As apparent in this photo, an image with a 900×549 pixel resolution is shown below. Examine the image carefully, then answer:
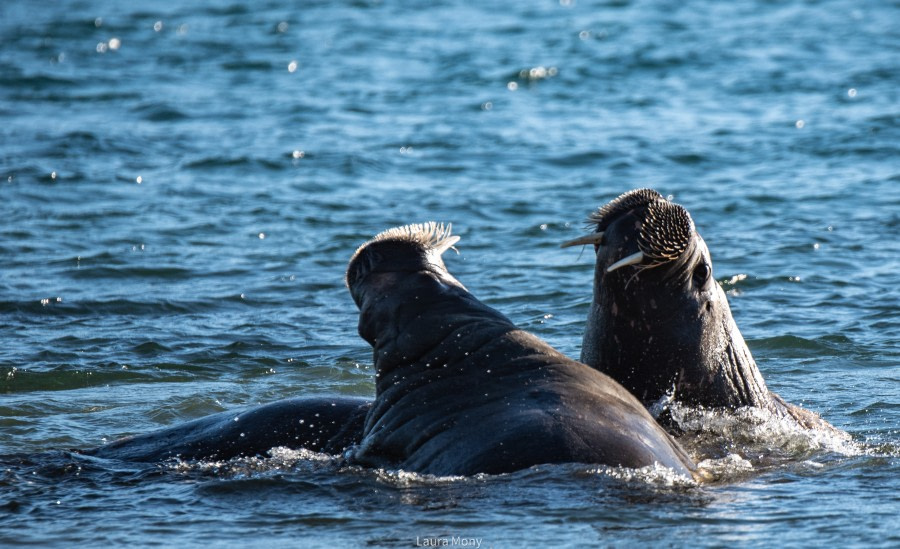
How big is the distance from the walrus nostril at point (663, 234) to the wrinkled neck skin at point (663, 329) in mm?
67

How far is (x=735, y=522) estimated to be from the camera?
542 cm

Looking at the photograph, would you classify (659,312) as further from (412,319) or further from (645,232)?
A: (412,319)

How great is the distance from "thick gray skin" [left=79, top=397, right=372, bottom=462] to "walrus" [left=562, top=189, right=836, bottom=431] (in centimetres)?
123

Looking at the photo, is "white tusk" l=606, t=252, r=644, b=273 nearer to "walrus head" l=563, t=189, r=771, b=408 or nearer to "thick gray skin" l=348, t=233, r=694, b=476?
"walrus head" l=563, t=189, r=771, b=408

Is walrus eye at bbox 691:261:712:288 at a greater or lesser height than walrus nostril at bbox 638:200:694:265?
lesser

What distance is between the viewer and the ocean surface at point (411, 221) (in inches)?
227

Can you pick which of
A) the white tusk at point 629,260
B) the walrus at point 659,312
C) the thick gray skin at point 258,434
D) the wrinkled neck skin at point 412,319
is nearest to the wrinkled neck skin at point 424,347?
the wrinkled neck skin at point 412,319

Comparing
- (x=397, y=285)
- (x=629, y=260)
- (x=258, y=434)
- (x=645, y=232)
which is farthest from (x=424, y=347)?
(x=258, y=434)

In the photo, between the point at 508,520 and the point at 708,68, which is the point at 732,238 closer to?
the point at 508,520

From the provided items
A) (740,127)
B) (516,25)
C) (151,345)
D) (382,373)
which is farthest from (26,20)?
(382,373)

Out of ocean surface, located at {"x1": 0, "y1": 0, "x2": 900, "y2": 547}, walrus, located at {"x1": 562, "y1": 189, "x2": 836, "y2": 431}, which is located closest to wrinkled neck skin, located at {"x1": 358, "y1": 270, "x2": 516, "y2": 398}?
ocean surface, located at {"x1": 0, "y1": 0, "x2": 900, "y2": 547}

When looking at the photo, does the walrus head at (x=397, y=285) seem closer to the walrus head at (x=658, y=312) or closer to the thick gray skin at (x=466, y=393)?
the thick gray skin at (x=466, y=393)

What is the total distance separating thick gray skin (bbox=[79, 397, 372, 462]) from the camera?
274 inches

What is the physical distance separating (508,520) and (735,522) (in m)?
0.86
